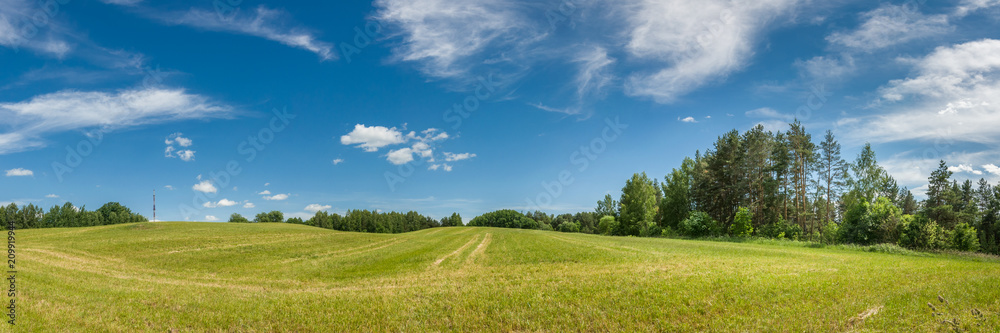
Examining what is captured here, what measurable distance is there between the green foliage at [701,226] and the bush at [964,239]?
25050 millimetres

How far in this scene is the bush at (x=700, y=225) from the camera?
199ft

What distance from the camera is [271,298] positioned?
13695mm

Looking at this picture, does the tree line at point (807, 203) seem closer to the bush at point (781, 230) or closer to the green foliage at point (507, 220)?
the bush at point (781, 230)

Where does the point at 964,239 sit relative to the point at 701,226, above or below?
above

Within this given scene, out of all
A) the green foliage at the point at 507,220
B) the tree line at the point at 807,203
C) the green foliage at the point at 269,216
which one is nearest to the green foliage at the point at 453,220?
the green foliage at the point at 507,220

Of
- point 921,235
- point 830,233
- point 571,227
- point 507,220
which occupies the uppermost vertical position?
point 921,235

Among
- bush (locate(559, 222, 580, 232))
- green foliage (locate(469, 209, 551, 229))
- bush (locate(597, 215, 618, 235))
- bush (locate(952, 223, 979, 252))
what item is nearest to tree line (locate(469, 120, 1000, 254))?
bush (locate(952, 223, 979, 252))

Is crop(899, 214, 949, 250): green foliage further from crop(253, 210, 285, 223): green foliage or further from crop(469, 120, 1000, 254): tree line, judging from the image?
crop(253, 210, 285, 223): green foliage

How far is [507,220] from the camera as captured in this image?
162250 millimetres

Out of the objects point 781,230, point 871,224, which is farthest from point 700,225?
point 871,224

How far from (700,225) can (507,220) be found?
348 feet

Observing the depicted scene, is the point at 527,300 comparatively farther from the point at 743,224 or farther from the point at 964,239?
the point at 743,224

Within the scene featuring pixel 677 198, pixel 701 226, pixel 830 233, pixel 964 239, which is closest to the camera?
pixel 964 239

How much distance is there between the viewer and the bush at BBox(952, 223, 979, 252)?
3628 cm
